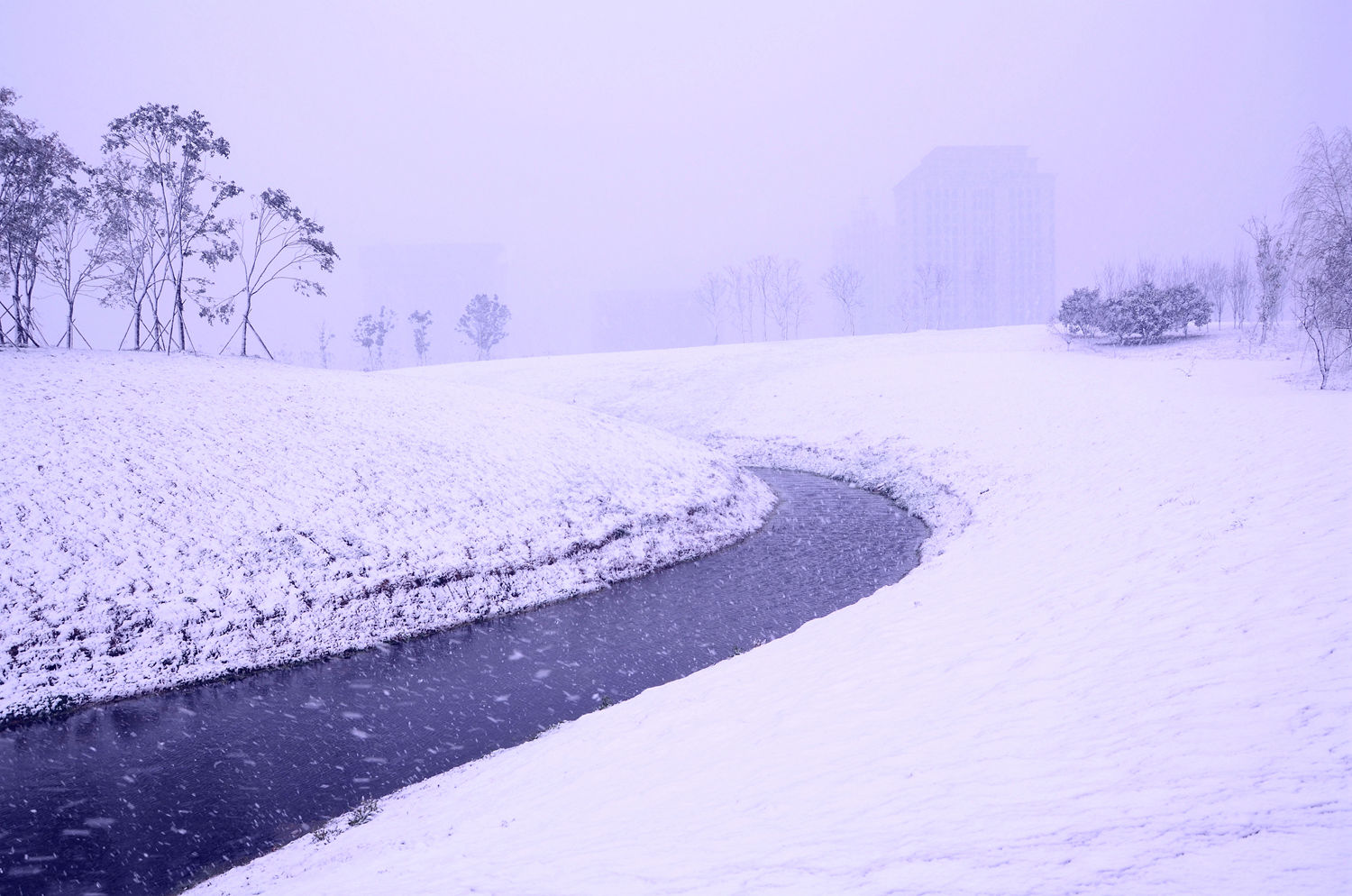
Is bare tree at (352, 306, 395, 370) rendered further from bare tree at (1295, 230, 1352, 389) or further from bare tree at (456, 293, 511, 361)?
bare tree at (1295, 230, 1352, 389)

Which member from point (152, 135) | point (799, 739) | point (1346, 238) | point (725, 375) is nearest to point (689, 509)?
point (799, 739)

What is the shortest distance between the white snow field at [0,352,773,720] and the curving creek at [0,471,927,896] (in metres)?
1.10

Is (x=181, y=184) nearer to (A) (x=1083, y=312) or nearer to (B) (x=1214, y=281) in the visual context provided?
(A) (x=1083, y=312)

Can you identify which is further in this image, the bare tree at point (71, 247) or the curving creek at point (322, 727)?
the bare tree at point (71, 247)

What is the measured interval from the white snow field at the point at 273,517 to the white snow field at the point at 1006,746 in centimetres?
779

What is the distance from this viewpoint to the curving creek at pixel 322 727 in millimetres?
9172

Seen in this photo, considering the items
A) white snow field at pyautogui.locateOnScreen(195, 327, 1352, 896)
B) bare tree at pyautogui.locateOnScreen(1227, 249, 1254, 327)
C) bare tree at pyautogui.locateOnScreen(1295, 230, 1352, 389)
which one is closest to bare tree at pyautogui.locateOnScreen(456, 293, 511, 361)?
bare tree at pyautogui.locateOnScreen(1227, 249, 1254, 327)

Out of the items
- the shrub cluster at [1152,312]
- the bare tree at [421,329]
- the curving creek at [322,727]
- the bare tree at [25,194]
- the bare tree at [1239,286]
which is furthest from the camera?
the bare tree at [421,329]

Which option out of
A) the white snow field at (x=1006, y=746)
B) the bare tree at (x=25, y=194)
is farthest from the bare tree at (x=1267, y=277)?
the bare tree at (x=25, y=194)

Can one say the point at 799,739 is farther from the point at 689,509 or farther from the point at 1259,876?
the point at 689,509

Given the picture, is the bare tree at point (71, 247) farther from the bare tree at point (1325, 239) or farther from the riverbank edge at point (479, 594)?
the bare tree at point (1325, 239)

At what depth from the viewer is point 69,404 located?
2211 centimetres

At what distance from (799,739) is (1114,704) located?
3.42m

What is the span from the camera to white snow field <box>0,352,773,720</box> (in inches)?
569
